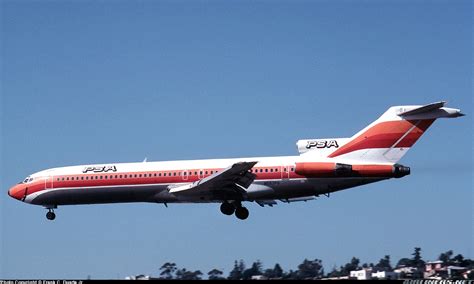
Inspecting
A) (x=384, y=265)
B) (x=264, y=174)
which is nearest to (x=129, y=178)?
(x=264, y=174)

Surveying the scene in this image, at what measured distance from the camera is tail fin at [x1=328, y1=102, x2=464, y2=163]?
58.8 m

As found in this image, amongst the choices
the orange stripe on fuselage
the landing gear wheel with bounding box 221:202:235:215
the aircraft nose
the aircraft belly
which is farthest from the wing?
the aircraft nose

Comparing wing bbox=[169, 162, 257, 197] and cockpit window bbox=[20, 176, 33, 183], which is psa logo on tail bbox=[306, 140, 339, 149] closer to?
wing bbox=[169, 162, 257, 197]

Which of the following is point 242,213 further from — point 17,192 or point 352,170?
point 17,192

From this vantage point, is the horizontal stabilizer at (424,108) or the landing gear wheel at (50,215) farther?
the landing gear wheel at (50,215)

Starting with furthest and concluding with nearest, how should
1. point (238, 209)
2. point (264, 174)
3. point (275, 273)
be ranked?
point (275, 273), point (238, 209), point (264, 174)

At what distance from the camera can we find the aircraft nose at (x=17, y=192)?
2639 inches

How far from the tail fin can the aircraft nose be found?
22602mm

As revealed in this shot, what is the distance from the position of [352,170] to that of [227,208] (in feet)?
30.0

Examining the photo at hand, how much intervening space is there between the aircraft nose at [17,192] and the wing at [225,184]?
1225 cm

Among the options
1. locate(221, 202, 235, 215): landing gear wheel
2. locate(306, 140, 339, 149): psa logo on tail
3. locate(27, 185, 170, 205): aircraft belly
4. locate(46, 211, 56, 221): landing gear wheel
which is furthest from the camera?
locate(46, 211, 56, 221): landing gear wheel

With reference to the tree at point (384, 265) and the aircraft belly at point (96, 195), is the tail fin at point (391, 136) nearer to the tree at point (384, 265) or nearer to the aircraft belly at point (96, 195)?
the aircraft belly at point (96, 195)

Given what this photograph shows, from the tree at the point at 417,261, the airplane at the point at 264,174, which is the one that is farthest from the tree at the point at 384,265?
the airplane at the point at 264,174

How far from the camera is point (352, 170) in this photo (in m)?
57.8
